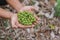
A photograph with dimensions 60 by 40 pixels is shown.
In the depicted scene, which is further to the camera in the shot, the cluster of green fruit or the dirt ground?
the dirt ground

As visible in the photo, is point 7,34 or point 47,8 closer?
point 7,34

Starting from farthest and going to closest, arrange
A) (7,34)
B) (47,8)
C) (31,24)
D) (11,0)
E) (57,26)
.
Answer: (47,8), (57,26), (7,34), (11,0), (31,24)

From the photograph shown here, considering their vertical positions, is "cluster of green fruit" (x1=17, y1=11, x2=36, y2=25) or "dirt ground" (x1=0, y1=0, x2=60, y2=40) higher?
"cluster of green fruit" (x1=17, y1=11, x2=36, y2=25)

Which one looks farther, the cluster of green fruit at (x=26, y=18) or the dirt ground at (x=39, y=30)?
the dirt ground at (x=39, y=30)

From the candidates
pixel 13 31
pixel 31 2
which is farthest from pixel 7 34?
pixel 31 2

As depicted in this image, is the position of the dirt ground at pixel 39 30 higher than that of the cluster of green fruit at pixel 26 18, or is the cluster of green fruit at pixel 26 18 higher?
the cluster of green fruit at pixel 26 18

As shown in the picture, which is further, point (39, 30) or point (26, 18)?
point (39, 30)

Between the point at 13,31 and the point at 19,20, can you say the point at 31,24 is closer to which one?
the point at 19,20

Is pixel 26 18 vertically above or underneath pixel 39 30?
above
